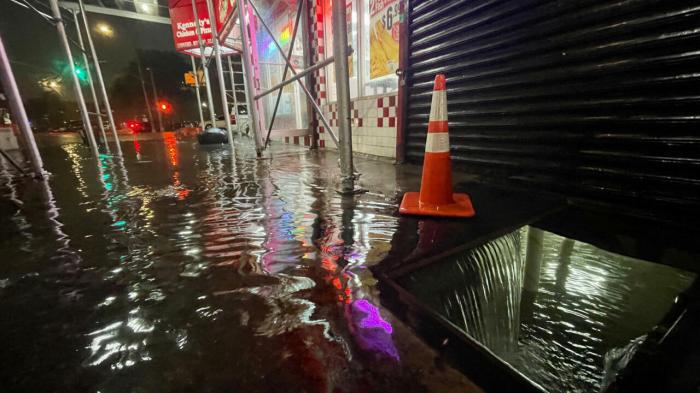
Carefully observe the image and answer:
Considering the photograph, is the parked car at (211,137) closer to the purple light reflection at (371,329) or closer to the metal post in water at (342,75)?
the metal post in water at (342,75)

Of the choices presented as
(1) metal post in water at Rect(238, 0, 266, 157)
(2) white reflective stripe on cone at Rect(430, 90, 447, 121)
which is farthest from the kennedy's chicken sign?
(2) white reflective stripe on cone at Rect(430, 90, 447, 121)

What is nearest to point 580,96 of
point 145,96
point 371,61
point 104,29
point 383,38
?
point 383,38

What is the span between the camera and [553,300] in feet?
3.46

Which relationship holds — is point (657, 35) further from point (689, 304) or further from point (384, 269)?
point (384, 269)

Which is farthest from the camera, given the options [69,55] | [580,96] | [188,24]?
[188,24]

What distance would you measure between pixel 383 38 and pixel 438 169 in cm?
255

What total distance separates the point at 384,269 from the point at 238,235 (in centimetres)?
70

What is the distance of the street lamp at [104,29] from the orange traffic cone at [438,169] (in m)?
21.6

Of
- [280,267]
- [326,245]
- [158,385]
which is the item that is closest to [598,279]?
[326,245]

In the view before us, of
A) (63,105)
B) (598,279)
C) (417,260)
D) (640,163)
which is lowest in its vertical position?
(598,279)

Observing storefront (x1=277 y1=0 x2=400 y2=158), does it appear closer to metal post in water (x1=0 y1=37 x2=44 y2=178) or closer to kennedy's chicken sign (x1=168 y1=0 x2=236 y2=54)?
metal post in water (x1=0 y1=37 x2=44 y2=178)

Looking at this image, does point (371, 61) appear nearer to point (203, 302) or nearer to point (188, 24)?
point (203, 302)

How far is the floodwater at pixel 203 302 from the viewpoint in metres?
0.55

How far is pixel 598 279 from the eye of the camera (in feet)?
3.34
